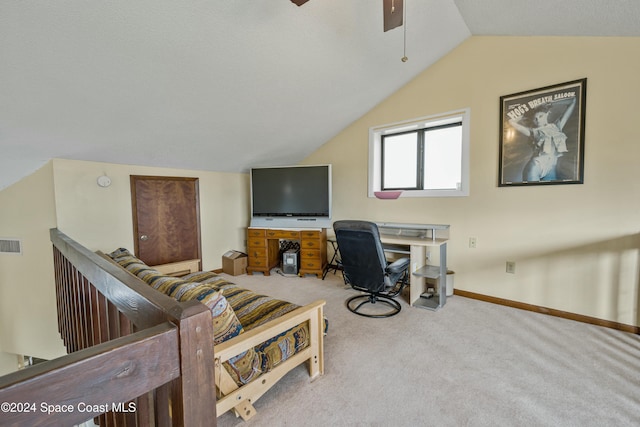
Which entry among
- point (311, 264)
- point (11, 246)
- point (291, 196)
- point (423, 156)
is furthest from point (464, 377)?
point (11, 246)

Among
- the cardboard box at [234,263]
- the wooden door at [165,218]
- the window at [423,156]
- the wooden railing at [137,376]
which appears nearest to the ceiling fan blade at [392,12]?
the wooden railing at [137,376]

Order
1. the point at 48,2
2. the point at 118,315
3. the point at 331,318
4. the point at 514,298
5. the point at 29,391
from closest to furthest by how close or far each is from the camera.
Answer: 1. the point at 29,391
2. the point at 118,315
3. the point at 48,2
4. the point at 331,318
5. the point at 514,298

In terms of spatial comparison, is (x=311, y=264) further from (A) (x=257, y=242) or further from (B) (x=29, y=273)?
(B) (x=29, y=273)

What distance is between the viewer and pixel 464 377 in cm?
187

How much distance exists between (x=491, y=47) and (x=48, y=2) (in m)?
3.83

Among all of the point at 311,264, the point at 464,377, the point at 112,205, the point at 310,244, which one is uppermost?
the point at 112,205

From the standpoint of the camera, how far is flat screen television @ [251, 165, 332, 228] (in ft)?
13.8

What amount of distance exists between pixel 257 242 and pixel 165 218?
1.37 meters

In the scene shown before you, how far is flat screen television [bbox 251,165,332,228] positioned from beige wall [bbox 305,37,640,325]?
1.25 m

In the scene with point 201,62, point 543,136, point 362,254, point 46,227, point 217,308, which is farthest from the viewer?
point 46,227

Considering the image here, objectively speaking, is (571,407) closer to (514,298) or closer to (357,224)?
(514,298)

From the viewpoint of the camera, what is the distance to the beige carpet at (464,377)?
1.56 m

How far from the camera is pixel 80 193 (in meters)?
3.03

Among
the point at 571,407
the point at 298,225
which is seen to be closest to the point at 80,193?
the point at 298,225
